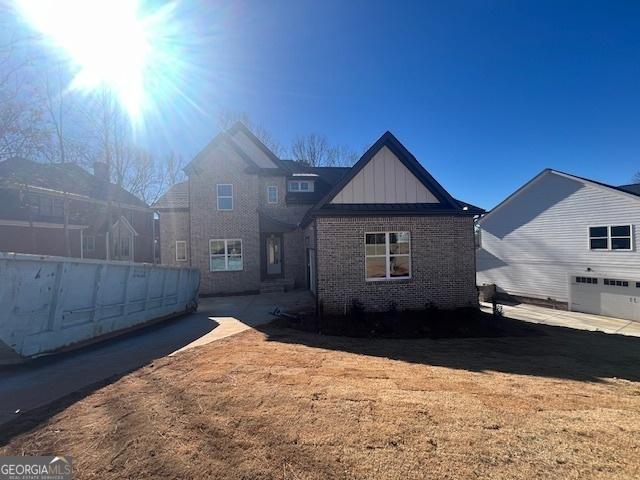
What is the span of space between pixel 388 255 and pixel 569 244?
591 inches

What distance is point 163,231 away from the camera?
17.6m

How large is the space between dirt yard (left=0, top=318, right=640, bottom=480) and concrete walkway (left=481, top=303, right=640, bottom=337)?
11.9m

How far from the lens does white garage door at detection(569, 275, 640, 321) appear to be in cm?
1695

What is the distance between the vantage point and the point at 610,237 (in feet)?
57.7

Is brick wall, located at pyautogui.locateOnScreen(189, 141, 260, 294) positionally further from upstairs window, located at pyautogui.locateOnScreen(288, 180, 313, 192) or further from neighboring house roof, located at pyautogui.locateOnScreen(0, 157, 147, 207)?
neighboring house roof, located at pyautogui.locateOnScreen(0, 157, 147, 207)

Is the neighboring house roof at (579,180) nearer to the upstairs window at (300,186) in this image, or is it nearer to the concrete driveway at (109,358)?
the upstairs window at (300,186)

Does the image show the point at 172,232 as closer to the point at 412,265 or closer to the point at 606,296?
the point at 412,265

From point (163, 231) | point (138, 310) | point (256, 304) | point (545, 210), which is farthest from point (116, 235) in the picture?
point (545, 210)

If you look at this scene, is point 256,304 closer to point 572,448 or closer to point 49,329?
point 49,329

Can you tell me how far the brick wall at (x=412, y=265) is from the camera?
10.7 m

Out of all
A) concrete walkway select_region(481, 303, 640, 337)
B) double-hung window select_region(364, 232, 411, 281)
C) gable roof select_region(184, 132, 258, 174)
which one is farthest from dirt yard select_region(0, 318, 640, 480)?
gable roof select_region(184, 132, 258, 174)

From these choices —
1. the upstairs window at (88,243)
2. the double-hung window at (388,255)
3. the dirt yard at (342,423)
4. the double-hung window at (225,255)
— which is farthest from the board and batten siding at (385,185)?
the upstairs window at (88,243)

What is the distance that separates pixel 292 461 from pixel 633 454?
9.86 ft

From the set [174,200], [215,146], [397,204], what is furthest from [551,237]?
[174,200]
